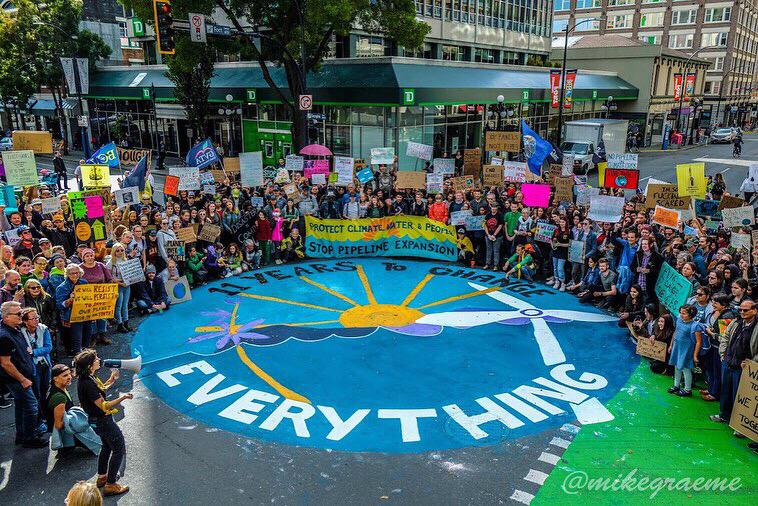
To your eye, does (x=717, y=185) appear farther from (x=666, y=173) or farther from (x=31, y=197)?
(x=31, y=197)

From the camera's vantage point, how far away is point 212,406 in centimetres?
880

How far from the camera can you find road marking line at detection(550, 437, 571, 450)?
778 centimetres

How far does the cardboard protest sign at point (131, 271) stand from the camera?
1145 cm

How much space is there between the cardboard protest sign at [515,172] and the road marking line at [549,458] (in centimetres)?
1196

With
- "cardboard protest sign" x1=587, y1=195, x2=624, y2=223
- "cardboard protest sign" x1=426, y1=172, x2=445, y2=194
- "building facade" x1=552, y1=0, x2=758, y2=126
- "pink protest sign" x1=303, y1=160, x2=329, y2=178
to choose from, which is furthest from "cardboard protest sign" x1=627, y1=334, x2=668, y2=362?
"building facade" x1=552, y1=0, x2=758, y2=126

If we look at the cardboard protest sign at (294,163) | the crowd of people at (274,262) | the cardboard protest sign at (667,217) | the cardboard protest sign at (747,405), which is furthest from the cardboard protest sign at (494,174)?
the cardboard protest sign at (747,405)

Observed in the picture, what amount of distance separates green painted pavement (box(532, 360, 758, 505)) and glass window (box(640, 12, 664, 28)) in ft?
288

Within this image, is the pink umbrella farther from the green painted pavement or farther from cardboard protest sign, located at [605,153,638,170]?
the green painted pavement

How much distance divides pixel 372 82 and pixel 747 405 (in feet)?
74.8

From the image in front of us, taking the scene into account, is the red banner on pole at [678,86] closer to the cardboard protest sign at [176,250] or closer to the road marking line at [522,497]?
the cardboard protest sign at [176,250]

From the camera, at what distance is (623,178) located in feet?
53.1

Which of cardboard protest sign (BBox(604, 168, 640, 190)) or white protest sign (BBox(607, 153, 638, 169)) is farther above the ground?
white protest sign (BBox(607, 153, 638, 169))

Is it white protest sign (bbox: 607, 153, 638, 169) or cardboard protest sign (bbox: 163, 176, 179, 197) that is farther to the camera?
cardboard protest sign (bbox: 163, 176, 179, 197)

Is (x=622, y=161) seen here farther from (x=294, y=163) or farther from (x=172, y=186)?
(x=172, y=186)
